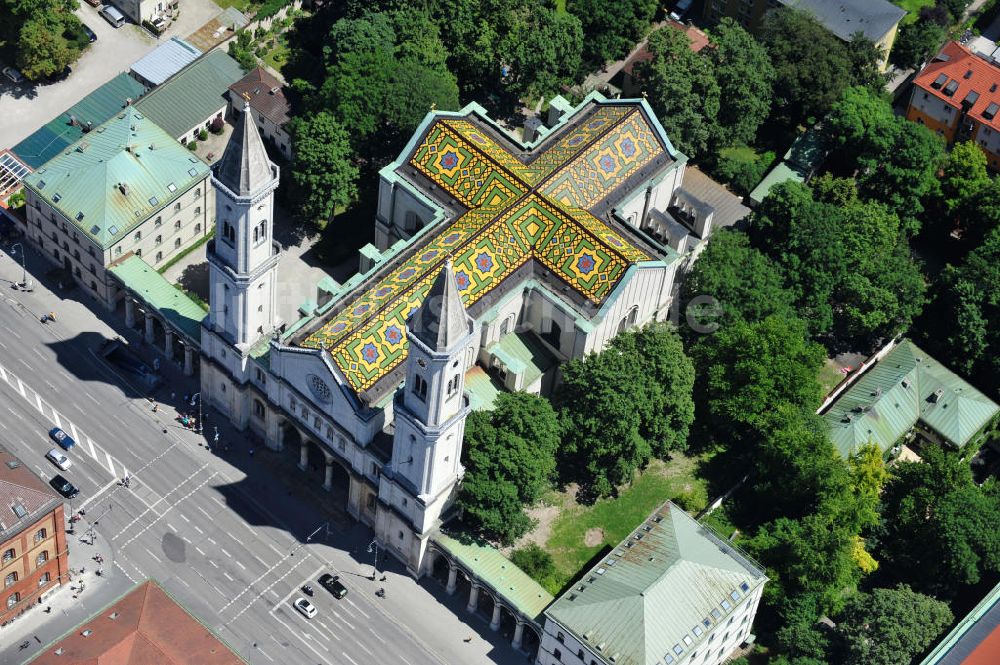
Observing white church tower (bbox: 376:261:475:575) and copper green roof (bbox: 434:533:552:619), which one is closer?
white church tower (bbox: 376:261:475:575)

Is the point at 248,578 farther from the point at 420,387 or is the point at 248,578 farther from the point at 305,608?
the point at 420,387

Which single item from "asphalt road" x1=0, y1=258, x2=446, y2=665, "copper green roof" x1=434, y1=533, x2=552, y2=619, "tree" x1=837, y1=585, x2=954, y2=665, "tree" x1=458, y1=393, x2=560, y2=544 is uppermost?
"tree" x1=837, y1=585, x2=954, y2=665

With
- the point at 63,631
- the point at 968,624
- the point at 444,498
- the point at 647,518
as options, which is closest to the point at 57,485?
the point at 63,631

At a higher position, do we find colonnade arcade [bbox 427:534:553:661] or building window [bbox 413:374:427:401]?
building window [bbox 413:374:427:401]

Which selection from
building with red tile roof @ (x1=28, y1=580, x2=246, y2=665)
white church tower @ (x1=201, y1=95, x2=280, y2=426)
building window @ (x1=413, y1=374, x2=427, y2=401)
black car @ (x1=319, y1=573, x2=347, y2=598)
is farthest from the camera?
black car @ (x1=319, y1=573, x2=347, y2=598)

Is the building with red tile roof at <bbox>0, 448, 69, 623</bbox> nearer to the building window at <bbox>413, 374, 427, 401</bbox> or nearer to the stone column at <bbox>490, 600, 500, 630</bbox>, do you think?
the building window at <bbox>413, 374, 427, 401</bbox>

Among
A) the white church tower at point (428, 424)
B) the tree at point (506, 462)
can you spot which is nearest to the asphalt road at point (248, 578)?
the white church tower at point (428, 424)

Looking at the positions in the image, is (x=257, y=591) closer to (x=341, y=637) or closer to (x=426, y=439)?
(x=341, y=637)

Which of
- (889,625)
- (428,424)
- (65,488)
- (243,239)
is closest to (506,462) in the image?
(428,424)

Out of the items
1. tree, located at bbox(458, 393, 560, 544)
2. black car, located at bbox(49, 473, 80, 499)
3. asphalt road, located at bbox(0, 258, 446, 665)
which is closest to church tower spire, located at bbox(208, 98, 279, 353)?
asphalt road, located at bbox(0, 258, 446, 665)
